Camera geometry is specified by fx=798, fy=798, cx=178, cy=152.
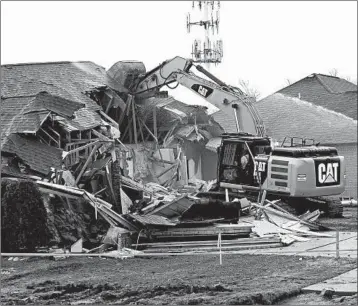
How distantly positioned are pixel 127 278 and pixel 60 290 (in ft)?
4.41

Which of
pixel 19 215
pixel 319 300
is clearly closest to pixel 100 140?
pixel 19 215

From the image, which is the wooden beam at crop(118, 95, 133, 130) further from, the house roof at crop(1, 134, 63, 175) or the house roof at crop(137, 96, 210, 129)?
the house roof at crop(1, 134, 63, 175)

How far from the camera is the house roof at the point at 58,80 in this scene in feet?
72.9

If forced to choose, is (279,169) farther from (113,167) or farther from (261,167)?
(113,167)

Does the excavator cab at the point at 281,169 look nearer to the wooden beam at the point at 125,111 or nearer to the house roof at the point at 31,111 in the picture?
the house roof at the point at 31,111

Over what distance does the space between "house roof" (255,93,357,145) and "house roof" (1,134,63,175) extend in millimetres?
13098

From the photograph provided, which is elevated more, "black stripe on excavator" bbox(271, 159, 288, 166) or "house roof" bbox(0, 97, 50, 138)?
"house roof" bbox(0, 97, 50, 138)

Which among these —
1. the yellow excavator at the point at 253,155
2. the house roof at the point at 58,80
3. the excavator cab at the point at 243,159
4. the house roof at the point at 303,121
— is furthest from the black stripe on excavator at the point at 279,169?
the house roof at the point at 303,121

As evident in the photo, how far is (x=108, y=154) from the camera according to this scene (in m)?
21.6

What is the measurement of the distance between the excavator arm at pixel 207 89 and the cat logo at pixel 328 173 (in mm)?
3261

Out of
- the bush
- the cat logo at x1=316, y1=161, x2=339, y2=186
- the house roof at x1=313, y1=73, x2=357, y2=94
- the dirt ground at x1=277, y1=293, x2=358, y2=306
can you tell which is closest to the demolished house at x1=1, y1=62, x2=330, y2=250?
the bush

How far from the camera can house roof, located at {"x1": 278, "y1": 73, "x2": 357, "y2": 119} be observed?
1209 inches

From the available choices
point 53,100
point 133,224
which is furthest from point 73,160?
point 133,224

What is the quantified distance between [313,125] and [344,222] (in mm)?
9316
